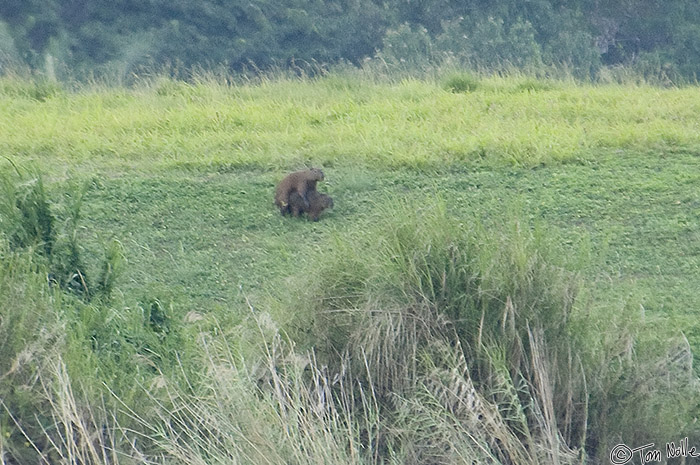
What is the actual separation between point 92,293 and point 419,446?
2.07m

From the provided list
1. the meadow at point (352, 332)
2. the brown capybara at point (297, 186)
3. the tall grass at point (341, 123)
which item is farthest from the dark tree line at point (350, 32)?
the meadow at point (352, 332)

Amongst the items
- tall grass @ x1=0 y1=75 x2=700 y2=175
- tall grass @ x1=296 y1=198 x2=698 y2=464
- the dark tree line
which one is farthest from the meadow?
the dark tree line

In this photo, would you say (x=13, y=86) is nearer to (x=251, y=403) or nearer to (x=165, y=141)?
(x=165, y=141)

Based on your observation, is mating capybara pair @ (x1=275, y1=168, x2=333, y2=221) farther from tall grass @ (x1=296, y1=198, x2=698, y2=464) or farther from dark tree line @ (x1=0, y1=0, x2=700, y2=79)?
dark tree line @ (x1=0, y1=0, x2=700, y2=79)

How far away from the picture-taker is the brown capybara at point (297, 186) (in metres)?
6.62

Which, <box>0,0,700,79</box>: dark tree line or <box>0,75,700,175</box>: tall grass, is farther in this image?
<box>0,0,700,79</box>: dark tree line

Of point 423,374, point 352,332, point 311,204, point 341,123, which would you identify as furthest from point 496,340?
point 341,123

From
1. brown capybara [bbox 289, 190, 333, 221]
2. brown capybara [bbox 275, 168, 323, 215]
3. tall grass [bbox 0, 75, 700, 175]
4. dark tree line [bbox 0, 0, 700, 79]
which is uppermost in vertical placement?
brown capybara [bbox 275, 168, 323, 215]

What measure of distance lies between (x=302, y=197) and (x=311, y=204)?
0.27 feet

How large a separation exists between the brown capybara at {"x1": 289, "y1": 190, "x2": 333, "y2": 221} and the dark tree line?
439 inches

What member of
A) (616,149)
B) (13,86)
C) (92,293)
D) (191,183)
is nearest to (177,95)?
(13,86)

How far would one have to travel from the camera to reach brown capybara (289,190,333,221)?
261 inches

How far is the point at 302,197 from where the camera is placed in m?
6.59

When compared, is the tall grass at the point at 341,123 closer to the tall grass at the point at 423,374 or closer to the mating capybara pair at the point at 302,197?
the mating capybara pair at the point at 302,197
